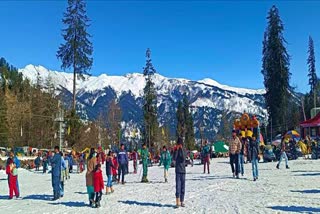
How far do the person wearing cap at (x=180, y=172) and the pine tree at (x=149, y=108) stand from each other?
53.2 meters

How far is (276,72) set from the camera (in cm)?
5853

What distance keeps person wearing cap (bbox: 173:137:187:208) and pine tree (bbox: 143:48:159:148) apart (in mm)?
53191

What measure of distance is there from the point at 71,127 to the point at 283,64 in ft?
110

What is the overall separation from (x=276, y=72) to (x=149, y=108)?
2076 cm

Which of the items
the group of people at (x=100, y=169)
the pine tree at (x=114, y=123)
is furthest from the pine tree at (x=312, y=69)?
the group of people at (x=100, y=169)

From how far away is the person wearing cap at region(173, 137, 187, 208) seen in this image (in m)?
11.4

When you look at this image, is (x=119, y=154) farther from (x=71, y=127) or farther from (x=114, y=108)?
(x=114, y=108)

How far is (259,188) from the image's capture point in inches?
571

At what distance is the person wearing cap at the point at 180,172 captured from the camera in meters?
11.4

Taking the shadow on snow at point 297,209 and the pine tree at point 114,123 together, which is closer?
the shadow on snow at point 297,209

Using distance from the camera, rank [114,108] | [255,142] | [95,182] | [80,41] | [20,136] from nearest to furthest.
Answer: [95,182], [255,142], [80,41], [20,136], [114,108]

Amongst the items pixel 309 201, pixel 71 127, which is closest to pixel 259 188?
pixel 309 201

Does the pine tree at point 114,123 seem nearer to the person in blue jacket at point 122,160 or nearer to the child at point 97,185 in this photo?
the person in blue jacket at point 122,160

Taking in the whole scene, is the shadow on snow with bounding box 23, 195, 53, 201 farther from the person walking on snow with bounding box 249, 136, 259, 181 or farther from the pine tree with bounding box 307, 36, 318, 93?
the pine tree with bounding box 307, 36, 318, 93
